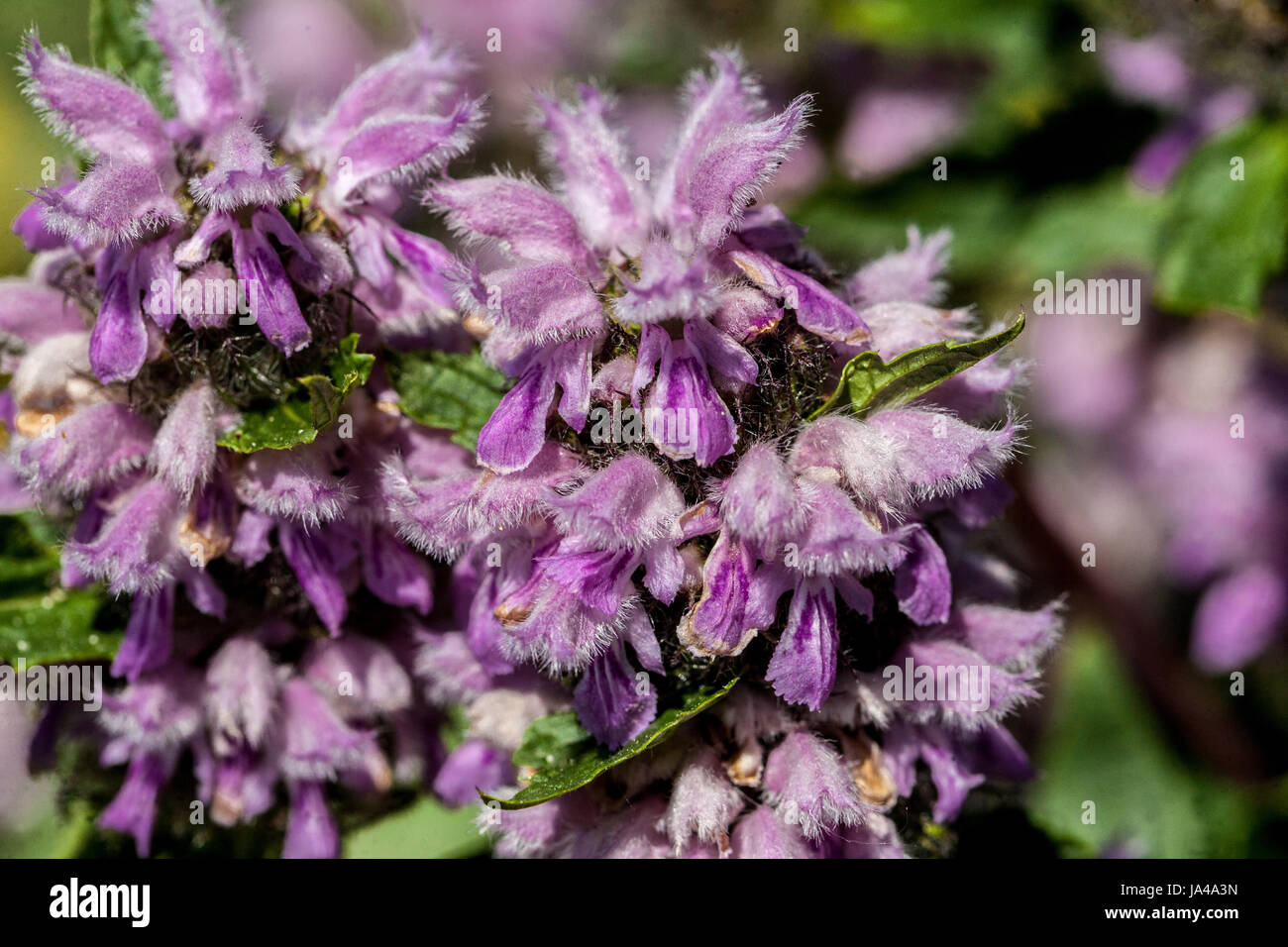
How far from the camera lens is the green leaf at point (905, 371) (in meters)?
1.86

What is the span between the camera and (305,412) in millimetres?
2133

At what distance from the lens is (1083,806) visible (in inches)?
154

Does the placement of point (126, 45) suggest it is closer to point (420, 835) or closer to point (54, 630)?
point (54, 630)

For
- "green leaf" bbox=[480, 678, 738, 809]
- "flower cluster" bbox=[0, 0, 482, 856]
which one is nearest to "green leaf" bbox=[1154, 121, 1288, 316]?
"green leaf" bbox=[480, 678, 738, 809]

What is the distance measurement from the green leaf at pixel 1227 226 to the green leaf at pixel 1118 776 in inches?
62.4

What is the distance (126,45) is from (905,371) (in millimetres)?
1770

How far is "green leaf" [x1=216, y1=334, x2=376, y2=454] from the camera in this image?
6.78ft

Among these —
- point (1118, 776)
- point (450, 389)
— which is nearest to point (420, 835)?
point (450, 389)

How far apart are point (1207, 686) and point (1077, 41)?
233 cm

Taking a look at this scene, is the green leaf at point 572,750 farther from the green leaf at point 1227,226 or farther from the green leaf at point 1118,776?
the green leaf at point 1118,776

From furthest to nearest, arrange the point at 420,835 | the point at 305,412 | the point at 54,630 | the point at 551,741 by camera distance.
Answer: the point at 420,835 < the point at 54,630 < the point at 551,741 < the point at 305,412

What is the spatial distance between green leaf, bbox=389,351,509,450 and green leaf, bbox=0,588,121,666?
0.79m
